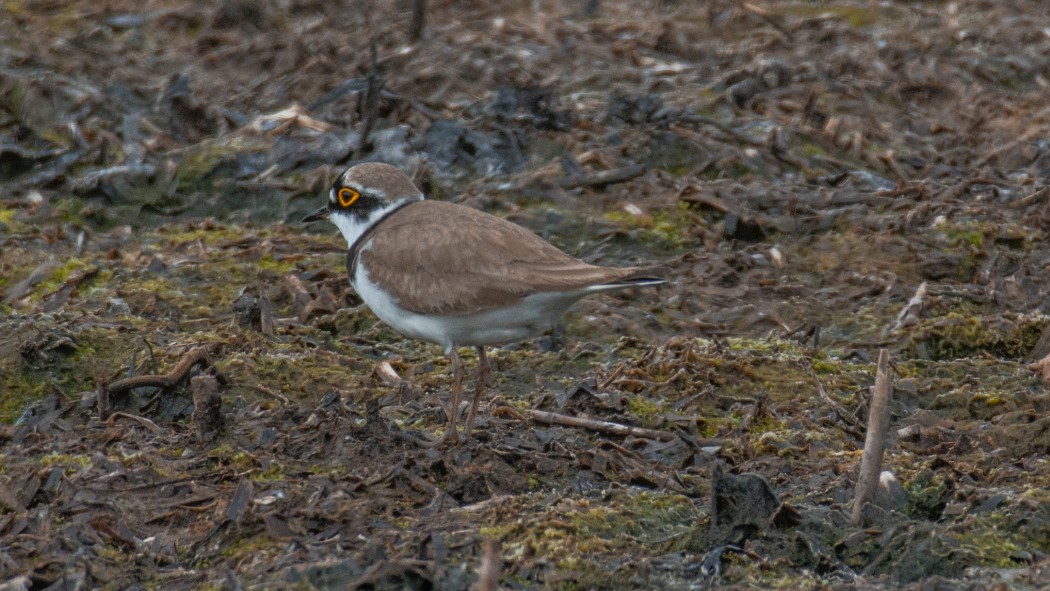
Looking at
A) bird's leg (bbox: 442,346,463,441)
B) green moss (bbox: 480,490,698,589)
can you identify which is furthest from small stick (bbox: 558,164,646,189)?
green moss (bbox: 480,490,698,589)

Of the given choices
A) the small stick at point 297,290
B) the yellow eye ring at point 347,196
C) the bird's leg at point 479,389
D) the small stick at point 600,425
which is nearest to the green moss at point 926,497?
the small stick at point 600,425

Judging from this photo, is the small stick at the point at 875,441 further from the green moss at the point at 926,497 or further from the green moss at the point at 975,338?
the green moss at the point at 975,338

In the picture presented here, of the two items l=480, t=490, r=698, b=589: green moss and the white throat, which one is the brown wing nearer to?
the white throat

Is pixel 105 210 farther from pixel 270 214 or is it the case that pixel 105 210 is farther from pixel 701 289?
pixel 701 289

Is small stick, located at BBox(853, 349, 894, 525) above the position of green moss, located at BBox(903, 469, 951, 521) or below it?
above

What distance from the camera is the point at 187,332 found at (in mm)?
8438

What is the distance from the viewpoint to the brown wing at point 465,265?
267 inches

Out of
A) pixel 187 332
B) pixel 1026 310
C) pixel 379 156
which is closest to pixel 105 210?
pixel 379 156

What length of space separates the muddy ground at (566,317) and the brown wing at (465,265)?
2.30 feet

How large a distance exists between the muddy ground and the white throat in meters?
0.81

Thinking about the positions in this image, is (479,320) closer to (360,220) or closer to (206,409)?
(360,220)

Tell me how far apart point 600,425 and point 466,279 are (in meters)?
1.06

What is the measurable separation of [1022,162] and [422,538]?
8190 millimetres

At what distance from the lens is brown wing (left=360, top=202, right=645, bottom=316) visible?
267 inches
